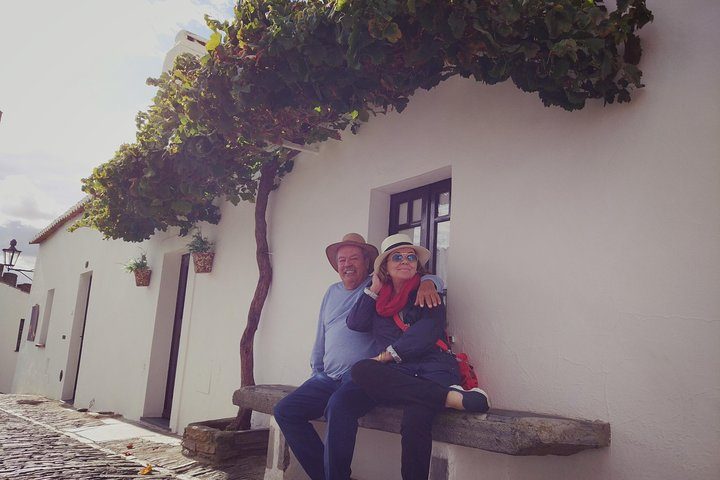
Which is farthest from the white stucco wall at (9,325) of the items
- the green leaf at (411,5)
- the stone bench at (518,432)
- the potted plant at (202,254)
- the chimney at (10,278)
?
the green leaf at (411,5)

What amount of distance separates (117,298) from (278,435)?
6653 mm

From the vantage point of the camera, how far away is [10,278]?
66.8 ft

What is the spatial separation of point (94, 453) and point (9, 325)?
53.9ft

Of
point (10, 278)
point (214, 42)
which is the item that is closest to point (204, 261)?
point (214, 42)

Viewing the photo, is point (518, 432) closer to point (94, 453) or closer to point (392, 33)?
point (392, 33)

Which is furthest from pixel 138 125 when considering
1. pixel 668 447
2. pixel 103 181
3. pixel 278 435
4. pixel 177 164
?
pixel 668 447

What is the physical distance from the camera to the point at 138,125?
586 cm

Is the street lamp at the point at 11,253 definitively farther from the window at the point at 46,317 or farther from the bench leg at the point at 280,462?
the bench leg at the point at 280,462

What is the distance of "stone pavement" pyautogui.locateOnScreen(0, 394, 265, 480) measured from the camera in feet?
15.3

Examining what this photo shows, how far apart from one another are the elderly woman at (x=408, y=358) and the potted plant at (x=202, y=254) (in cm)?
373

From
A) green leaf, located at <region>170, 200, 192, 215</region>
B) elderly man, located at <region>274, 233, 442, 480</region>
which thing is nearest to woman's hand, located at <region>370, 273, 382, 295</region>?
elderly man, located at <region>274, 233, 442, 480</region>

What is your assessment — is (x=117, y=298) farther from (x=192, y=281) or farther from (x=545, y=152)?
(x=545, y=152)

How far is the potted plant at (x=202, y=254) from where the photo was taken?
7.04 metres

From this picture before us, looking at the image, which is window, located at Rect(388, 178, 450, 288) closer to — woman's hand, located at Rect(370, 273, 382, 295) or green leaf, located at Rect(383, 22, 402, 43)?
woman's hand, located at Rect(370, 273, 382, 295)
